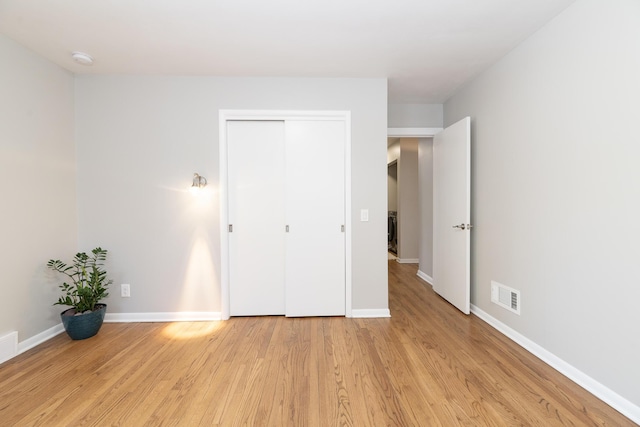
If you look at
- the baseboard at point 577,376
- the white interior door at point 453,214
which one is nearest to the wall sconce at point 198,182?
the white interior door at point 453,214

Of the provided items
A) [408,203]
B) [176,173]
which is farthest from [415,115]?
[176,173]

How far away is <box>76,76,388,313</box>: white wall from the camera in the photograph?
105 inches

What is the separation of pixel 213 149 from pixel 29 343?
7.22 feet

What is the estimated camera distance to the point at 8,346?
2.03 metres

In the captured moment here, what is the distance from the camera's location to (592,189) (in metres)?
1.65

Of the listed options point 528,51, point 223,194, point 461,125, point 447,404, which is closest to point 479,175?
point 461,125

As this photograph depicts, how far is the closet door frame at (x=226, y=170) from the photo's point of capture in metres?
2.72

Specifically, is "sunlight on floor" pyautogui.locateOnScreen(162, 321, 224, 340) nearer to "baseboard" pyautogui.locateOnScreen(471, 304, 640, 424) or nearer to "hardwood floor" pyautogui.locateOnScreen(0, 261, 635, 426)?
"hardwood floor" pyautogui.locateOnScreen(0, 261, 635, 426)

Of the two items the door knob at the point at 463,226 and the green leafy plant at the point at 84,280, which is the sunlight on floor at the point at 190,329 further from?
the door knob at the point at 463,226

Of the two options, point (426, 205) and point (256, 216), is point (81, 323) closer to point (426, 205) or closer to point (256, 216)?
point (256, 216)

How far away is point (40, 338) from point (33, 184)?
1.30 metres

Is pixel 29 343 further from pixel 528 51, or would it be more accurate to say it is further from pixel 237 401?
pixel 528 51

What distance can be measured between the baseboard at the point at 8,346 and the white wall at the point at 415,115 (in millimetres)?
4124

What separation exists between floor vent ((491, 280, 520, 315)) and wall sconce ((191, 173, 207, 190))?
2958mm
